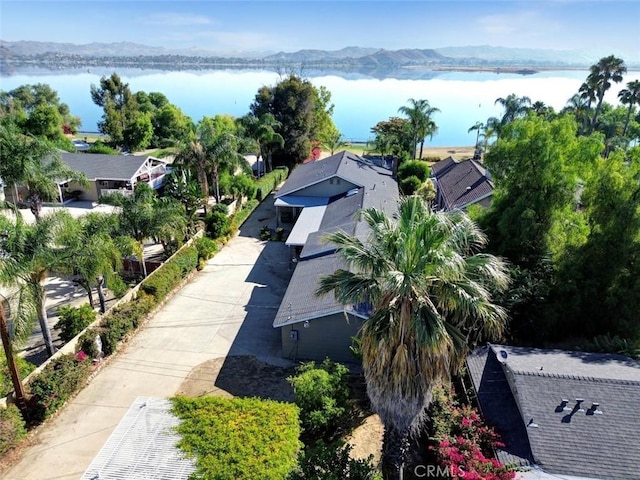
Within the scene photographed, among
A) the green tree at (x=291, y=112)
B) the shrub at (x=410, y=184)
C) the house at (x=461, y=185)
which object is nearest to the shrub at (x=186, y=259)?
the house at (x=461, y=185)

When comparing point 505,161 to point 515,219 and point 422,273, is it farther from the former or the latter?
point 422,273

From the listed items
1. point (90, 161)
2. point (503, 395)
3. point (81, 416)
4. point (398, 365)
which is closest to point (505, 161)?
point (503, 395)

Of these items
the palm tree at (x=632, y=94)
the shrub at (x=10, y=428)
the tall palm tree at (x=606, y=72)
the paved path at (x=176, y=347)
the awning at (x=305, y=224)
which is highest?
the tall palm tree at (x=606, y=72)

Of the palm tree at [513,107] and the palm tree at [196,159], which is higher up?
the palm tree at [513,107]

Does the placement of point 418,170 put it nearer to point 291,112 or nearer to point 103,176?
point 291,112

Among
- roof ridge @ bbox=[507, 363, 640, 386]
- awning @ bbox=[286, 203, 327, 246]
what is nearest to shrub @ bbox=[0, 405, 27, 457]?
awning @ bbox=[286, 203, 327, 246]

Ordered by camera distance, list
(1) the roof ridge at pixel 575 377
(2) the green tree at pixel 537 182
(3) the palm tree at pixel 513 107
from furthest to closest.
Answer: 1. (3) the palm tree at pixel 513 107
2. (2) the green tree at pixel 537 182
3. (1) the roof ridge at pixel 575 377

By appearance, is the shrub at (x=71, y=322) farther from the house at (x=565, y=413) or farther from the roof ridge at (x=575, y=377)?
the roof ridge at (x=575, y=377)
